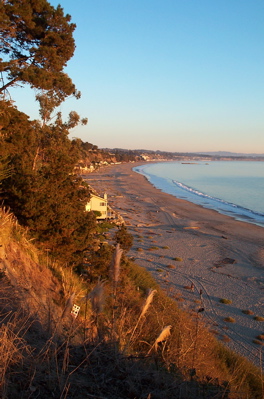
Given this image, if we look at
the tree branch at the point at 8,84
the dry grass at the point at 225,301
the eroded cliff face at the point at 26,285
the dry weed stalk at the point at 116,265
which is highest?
the tree branch at the point at 8,84

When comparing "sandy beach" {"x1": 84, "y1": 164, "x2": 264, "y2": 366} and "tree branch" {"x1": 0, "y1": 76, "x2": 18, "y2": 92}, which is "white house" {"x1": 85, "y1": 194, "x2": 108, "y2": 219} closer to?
"sandy beach" {"x1": 84, "y1": 164, "x2": 264, "y2": 366}

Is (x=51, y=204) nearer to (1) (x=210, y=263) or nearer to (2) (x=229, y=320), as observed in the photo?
(2) (x=229, y=320)

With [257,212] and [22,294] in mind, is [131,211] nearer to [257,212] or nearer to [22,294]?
[257,212]

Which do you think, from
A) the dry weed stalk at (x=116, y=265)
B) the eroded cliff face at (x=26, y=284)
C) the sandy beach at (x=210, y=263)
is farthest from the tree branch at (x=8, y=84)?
the dry weed stalk at (x=116, y=265)

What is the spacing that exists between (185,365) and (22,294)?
2603mm

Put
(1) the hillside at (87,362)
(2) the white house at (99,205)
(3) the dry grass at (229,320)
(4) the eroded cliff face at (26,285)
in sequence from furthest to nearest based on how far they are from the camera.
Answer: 1. (2) the white house at (99,205)
2. (3) the dry grass at (229,320)
3. (4) the eroded cliff face at (26,285)
4. (1) the hillside at (87,362)

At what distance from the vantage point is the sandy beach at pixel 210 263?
492 inches

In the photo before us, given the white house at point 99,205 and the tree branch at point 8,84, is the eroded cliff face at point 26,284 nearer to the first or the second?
the tree branch at point 8,84

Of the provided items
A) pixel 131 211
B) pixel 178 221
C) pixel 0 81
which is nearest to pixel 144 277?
pixel 0 81

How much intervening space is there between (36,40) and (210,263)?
15661 mm

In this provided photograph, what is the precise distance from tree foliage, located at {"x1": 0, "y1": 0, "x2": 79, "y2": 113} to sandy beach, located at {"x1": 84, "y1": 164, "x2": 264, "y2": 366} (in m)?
11.3

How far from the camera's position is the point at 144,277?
549 inches

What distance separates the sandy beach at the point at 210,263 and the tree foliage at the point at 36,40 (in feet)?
37.0

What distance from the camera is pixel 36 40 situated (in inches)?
612
